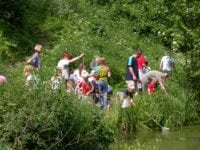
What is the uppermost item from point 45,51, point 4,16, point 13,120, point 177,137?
point 4,16

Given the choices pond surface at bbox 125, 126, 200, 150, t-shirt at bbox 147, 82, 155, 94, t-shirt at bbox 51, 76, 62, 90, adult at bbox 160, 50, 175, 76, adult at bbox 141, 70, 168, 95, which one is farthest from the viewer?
adult at bbox 160, 50, 175, 76

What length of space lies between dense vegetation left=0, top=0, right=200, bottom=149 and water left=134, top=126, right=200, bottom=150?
455 millimetres

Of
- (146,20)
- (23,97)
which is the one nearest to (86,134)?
(23,97)

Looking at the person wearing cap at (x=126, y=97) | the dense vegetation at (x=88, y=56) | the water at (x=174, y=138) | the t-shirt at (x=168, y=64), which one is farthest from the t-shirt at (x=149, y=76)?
the water at (x=174, y=138)

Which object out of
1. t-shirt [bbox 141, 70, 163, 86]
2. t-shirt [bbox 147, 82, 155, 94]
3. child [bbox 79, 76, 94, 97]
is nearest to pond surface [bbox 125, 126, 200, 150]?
child [bbox 79, 76, 94, 97]

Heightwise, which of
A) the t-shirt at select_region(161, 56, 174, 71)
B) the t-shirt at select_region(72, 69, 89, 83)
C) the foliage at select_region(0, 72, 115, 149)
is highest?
the t-shirt at select_region(161, 56, 174, 71)

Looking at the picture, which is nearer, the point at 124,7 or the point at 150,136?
the point at 150,136

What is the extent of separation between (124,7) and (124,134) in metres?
18.4

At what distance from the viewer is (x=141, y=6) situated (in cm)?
3612

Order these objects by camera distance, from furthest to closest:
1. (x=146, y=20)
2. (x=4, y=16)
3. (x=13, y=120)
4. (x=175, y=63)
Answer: (x=146, y=20) → (x=4, y=16) → (x=175, y=63) → (x=13, y=120)

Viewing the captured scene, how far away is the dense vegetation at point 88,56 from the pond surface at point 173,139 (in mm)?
454

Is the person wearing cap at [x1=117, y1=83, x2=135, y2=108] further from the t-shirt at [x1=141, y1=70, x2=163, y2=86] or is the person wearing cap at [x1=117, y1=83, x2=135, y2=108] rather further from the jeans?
the t-shirt at [x1=141, y1=70, x2=163, y2=86]

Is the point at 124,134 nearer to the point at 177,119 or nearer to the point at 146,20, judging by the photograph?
the point at 177,119

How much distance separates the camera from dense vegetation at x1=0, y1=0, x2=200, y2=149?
1276 centimetres
